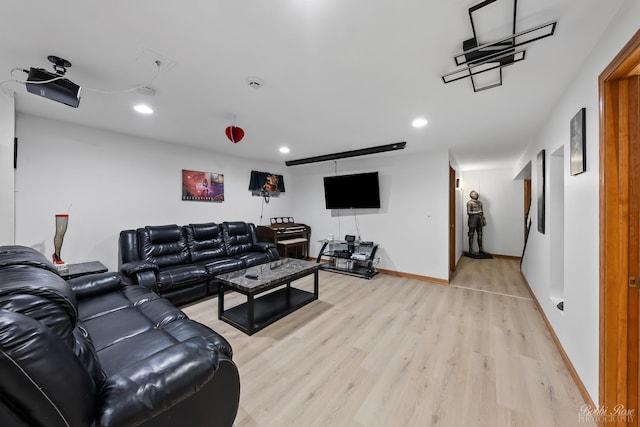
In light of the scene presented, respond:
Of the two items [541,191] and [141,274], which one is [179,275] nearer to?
[141,274]

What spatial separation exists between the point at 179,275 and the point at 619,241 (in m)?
4.05

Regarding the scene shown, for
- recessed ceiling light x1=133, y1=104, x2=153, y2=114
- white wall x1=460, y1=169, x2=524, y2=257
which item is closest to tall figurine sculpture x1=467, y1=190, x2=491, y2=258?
white wall x1=460, y1=169, x2=524, y2=257

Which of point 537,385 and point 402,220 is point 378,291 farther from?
point 537,385

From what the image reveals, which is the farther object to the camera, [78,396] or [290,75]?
[290,75]

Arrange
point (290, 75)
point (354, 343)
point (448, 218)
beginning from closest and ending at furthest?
point (290, 75), point (354, 343), point (448, 218)

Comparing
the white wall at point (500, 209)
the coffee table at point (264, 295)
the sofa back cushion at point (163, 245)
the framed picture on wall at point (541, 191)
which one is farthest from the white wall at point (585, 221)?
the white wall at point (500, 209)

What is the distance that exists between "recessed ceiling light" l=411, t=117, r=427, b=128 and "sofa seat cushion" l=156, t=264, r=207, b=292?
3.50 m

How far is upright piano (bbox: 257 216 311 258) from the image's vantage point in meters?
5.24

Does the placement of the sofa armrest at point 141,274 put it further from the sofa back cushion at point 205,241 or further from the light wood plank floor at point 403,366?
the sofa back cushion at point 205,241

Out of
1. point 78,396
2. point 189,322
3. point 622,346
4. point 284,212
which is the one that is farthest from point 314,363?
point 284,212

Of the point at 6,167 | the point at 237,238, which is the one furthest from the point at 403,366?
→ the point at 6,167

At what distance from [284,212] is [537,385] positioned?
5.31m

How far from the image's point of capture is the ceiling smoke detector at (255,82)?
204 cm

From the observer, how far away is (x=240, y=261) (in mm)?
3836
